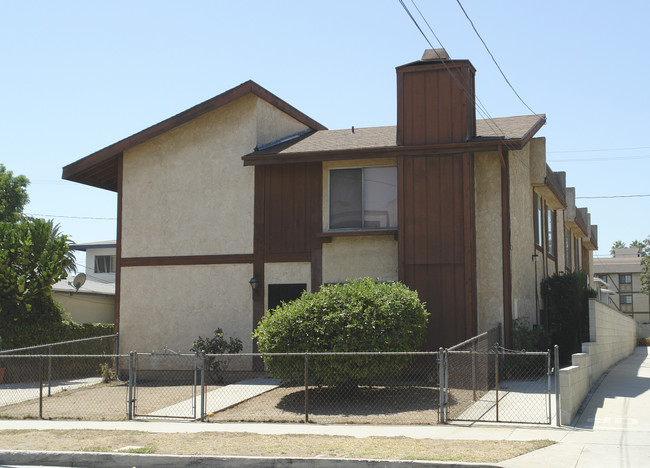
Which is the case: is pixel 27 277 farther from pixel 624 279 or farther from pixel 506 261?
pixel 624 279

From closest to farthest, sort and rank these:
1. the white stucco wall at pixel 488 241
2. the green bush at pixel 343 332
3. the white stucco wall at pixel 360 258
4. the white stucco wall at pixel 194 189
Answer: the green bush at pixel 343 332
the white stucco wall at pixel 488 241
the white stucco wall at pixel 360 258
the white stucco wall at pixel 194 189

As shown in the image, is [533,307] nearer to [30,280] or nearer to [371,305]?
[371,305]

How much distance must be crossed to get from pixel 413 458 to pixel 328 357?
15.6 ft

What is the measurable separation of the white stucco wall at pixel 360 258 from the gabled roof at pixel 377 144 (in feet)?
6.81

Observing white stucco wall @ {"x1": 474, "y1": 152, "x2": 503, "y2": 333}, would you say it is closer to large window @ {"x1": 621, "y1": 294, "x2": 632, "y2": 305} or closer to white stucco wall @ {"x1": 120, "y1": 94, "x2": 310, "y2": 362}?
white stucco wall @ {"x1": 120, "y1": 94, "x2": 310, "y2": 362}

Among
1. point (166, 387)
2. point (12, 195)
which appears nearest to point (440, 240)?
point (166, 387)

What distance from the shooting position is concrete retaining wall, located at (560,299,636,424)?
38.0 feet

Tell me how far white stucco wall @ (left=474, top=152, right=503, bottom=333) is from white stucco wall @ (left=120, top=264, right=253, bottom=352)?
18.8 ft

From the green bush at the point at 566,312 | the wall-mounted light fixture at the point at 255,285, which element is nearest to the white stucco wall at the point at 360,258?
the wall-mounted light fixture at the point at 255,285

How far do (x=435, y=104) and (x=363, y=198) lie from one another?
112 inches

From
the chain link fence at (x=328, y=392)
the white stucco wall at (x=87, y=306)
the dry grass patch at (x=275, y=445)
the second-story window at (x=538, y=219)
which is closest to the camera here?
the dry grass patch at (x=275, y=445)

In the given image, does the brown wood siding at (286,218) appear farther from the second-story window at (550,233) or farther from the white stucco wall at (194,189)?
the second-story window at (550,233)

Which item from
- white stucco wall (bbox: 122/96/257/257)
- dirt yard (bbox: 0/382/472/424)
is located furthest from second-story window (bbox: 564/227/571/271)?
dirt yard (bbox: 0/382/472/424)

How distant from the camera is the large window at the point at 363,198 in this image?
1794 centimetres
